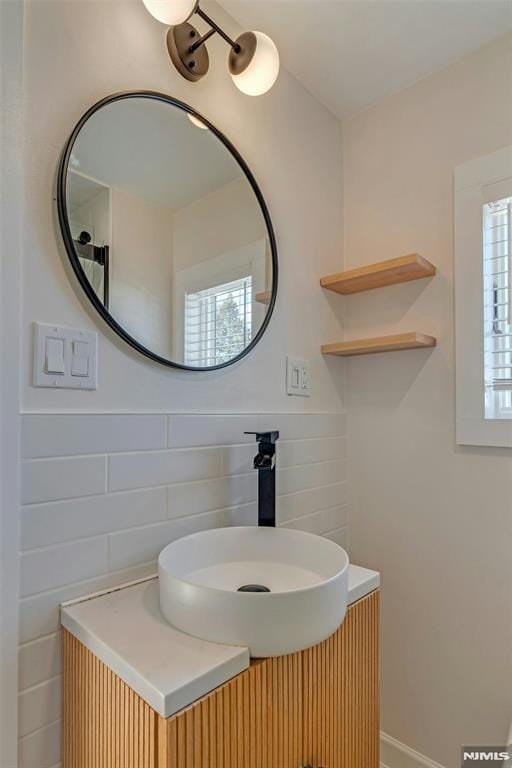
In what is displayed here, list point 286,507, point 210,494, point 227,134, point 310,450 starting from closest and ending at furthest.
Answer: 1. point 210,494
2. point 227,134
3. point 286,507
4. point 310,450

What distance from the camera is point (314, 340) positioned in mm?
1535

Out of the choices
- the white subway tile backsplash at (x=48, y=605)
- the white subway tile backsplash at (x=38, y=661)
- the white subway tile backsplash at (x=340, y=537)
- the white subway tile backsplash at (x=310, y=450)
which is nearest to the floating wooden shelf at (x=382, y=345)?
the white subway tile backsplash at (x=310, y=450)

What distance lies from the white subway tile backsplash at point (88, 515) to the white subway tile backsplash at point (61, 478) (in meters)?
0.02

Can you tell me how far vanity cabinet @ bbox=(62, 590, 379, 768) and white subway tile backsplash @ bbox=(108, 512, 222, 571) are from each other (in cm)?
18

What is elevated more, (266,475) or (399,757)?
(266,475)

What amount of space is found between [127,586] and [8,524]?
311mm

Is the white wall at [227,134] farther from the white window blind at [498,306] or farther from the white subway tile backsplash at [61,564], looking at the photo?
the white window blind at [498,306]

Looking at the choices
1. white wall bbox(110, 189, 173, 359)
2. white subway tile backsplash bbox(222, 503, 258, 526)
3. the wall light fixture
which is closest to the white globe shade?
the wall light fixture

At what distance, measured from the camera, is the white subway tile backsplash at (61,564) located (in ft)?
2.64

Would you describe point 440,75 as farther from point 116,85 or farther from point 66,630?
point 66,630

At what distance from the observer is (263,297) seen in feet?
4.32

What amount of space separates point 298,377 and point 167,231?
64 cm

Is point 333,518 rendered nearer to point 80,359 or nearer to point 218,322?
point 218,322

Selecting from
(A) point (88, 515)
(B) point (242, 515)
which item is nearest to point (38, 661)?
(A) point (88, 515)
